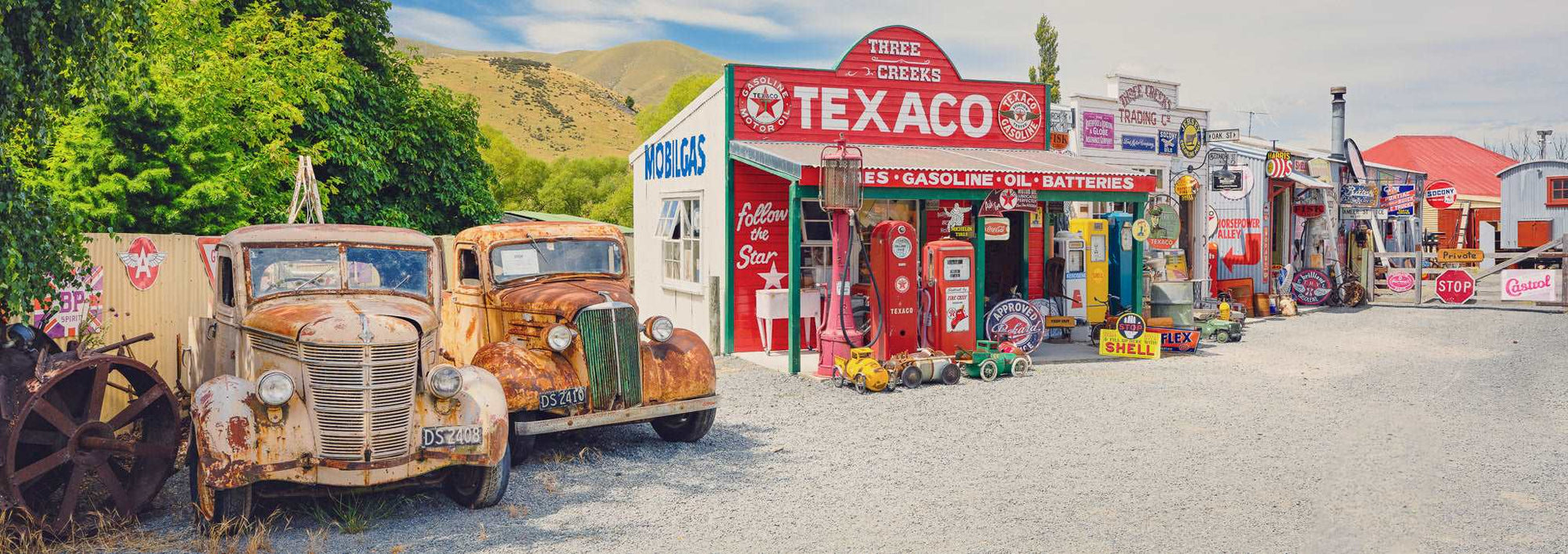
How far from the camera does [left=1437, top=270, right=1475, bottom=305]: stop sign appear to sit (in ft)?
68.1

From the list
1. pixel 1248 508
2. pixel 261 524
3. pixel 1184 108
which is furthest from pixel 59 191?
pixel 1184 108

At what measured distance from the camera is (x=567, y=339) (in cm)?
799

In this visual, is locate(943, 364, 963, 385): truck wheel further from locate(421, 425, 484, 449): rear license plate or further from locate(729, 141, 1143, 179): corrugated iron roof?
locate(421, 425, 484, 449): rear license plate

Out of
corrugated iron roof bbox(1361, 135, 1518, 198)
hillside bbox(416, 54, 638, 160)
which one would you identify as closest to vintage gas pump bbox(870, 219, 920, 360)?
corrugated iron roof bbox(1361, 135, 1518, 198)

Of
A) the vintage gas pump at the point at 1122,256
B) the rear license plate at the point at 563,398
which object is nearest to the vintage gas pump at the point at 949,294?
the vintage gas pump at the point at 1122,256

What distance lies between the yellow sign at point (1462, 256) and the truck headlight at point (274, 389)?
72.4 ft

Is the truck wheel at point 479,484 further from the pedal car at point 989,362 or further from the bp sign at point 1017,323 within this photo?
the bp sign at point 1017,323

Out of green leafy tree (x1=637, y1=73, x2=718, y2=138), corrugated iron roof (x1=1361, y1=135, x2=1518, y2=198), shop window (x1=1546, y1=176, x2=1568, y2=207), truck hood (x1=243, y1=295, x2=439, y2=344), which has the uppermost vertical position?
green leafy tree (x1=637, y1=73, x2=718, y2=138)

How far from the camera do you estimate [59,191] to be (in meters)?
11.0

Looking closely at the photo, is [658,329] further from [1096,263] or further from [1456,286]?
[1456,286]

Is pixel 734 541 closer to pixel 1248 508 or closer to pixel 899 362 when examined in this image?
pixel 1248 508

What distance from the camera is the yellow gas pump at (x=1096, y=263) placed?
15.8m

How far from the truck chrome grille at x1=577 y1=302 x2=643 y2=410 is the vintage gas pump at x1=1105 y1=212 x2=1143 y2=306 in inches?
396

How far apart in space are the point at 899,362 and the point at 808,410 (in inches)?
63.2
